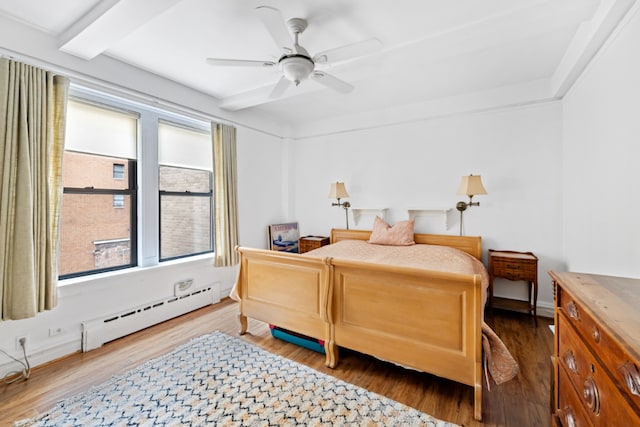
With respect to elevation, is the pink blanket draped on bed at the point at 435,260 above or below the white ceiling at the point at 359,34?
below

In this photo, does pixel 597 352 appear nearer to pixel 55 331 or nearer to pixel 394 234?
pixel 394 234

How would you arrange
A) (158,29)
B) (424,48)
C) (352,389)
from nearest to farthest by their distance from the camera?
1. (352,389)
2. (158,29)
3. (424,48)

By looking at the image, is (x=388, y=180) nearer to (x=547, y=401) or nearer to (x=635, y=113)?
(x=635, y=113)

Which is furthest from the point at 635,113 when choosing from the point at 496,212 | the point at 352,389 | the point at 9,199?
the point at 9,199

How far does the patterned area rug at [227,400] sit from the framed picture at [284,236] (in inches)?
92.5

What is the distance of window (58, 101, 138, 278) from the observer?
8.39ft

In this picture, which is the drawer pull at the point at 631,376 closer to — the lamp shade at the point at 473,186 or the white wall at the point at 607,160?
the white wall at the point at 607,160

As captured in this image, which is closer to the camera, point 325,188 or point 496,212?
point 496,212

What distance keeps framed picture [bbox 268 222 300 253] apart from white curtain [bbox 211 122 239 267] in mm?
831

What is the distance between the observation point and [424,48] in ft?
7.82

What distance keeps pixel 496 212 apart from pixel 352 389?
2822mm

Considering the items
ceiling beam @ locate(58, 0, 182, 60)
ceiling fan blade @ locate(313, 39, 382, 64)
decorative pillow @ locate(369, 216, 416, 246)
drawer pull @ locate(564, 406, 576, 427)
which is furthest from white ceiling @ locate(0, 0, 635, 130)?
drawer pull @ locate(564, 406, 576, 427)

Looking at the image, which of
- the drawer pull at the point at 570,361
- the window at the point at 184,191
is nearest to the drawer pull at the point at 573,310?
the drawer pull at the point at 570,361

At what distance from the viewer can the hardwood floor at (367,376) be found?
1745 millimetres
